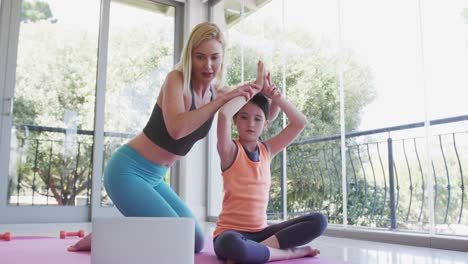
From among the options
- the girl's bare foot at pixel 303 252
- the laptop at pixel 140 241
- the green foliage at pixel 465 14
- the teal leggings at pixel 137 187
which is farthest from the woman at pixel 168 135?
the green foliage at pixel 465 14

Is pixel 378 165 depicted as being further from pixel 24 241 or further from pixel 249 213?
pixel 24 241

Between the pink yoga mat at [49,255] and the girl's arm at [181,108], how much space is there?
18.2 inches

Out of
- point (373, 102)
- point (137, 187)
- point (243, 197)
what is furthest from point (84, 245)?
point (373, 102)

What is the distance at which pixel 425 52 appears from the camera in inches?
99.3

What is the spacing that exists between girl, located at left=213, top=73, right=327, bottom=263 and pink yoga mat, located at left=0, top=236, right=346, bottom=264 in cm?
7

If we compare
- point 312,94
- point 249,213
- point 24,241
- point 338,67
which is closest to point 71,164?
point 24,241

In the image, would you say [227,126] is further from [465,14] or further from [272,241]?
[465,14]

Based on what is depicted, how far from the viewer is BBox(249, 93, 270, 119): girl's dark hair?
160 cm

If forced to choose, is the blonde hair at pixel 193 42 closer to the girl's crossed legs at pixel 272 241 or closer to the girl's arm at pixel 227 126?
the girl's arm at pixel 227 126

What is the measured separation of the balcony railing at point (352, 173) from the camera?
274 centimetres

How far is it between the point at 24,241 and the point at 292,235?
136cm

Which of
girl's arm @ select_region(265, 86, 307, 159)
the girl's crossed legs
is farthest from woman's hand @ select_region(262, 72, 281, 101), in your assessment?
the girl's crossed legs

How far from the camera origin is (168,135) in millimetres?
1613

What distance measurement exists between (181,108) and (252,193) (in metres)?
0.39
